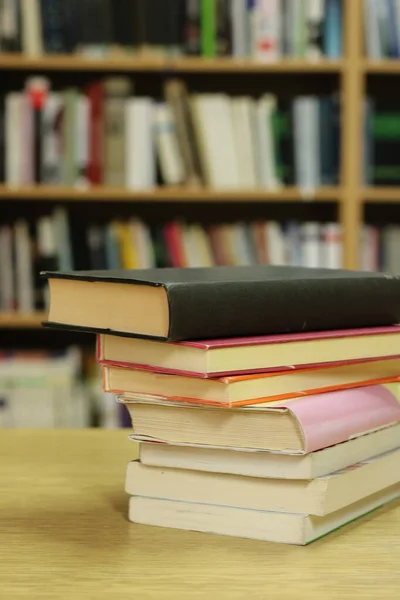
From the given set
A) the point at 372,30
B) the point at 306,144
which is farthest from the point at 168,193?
the point at 372,30

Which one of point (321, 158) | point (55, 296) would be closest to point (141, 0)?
point (321, 158)

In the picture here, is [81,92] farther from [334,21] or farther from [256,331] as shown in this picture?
[256,331]

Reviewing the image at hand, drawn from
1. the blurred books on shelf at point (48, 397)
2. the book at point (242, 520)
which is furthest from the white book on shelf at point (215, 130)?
the book at point (242, 520)

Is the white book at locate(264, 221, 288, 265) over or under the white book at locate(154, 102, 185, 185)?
under

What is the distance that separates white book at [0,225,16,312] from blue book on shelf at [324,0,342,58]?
1.07 metres

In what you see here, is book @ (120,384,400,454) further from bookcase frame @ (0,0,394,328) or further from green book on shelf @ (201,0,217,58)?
green book on shelf @ (201,0,217,58)

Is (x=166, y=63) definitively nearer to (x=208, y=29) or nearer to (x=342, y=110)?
(x=208, y=29)

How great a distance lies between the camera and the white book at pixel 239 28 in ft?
7.90

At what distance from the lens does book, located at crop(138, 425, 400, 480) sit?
0.64 m

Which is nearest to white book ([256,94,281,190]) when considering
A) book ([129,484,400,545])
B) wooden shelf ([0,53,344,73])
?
wooden shelf ([0,53,344,73])

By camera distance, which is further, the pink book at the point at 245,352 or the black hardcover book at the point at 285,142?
the black hardcover book at the point at 285,142

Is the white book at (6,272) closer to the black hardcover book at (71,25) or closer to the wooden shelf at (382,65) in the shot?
the black hardcover book at (71,25)

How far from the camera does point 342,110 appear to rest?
245 centimetres

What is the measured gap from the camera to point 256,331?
0.69m
